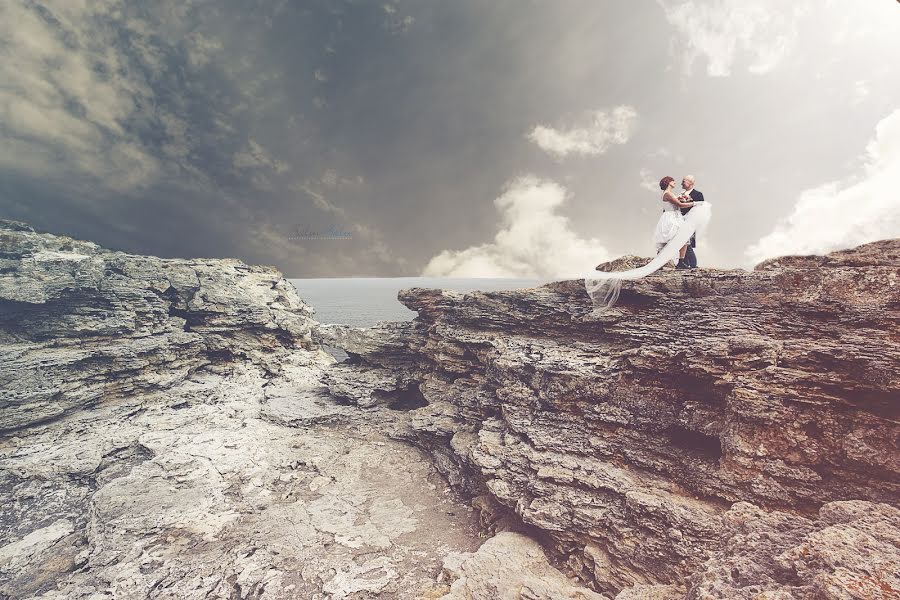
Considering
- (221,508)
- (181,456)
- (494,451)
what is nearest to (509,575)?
(494,451)

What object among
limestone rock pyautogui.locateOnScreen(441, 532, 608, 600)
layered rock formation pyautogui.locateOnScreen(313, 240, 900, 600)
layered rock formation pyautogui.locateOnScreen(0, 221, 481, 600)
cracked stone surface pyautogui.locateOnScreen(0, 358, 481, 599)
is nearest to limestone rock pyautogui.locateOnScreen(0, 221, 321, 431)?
layered rock formation pyautogui.locateOnScreen(0, 221, 481, 600)

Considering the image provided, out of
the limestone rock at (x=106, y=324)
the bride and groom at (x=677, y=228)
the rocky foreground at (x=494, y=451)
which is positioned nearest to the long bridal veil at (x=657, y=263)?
the bride and groom at (x=677, y=228)

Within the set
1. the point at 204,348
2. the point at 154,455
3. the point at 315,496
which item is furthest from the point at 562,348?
the point at 204,348

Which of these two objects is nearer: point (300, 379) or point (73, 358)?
point (73, 358)

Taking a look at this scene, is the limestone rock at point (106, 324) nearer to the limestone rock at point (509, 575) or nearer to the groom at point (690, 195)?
the limestone rock at point (509, 575)

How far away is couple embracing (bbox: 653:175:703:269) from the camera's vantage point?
1284 cm

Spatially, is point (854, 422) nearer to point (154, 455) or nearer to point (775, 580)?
point (775, 580)

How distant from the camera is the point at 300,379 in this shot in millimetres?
31094

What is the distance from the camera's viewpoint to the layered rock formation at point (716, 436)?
5.93 metres

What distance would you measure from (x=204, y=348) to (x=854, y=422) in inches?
1518

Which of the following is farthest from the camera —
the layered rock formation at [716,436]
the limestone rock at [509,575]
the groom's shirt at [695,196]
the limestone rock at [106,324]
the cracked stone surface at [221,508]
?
the limestone rock at [106,324]

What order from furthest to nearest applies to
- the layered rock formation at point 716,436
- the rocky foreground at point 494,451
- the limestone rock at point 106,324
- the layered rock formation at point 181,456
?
the limestone rock at point 106,324, the layered rock formation at point 181,456, the rocky foreground at point 494,451, the layered rock formation at point 716,436

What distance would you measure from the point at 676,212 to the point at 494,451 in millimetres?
12443

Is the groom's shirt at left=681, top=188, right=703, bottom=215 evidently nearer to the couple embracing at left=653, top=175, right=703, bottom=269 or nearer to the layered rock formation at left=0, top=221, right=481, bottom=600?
the couple embracing at left=653, top=175, right=703, bottom=269
